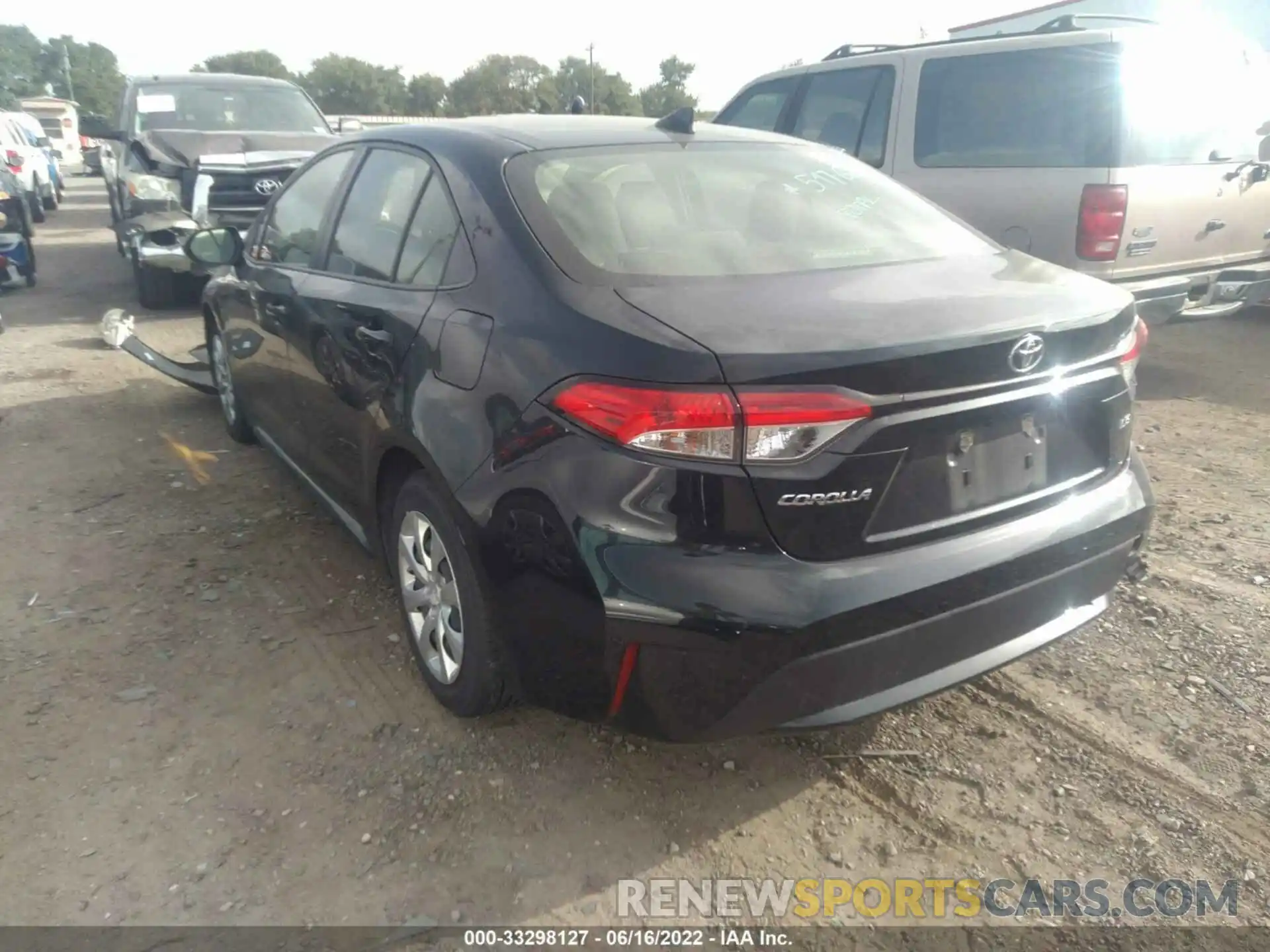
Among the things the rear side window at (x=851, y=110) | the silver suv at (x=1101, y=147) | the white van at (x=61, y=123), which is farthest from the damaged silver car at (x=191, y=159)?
the white van at (x=61, y=123)

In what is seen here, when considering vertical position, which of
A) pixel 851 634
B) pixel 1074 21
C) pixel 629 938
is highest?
pixel 1074 21

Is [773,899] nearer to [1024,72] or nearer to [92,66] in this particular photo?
[1024,72]

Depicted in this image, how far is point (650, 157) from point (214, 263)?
2502mm

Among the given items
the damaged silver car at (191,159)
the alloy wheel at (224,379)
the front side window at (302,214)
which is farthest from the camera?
the damaged silver car at (191,159)

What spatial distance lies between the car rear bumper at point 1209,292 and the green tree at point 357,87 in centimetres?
6923

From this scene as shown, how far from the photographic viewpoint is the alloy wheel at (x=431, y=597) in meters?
2.67

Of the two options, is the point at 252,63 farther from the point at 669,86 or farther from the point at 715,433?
the point at 715,433

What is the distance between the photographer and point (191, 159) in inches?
348

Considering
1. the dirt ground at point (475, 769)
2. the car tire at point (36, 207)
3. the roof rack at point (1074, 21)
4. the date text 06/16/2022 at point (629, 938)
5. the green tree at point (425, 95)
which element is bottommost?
the date text 06/16/2022 at point (629, 938)

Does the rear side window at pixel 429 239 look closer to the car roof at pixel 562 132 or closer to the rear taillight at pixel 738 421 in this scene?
the car roof at pixel 562 132

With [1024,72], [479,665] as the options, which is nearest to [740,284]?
[479,665]

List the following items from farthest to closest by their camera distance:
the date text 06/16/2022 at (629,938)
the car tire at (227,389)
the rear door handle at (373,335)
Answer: the car tire at (227,389) → the rear door handle at (373,335) → the date text 06/16/2022 at (629,938)

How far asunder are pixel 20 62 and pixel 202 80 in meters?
95.6

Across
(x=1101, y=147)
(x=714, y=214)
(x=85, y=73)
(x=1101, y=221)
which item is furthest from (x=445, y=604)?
(x=85, y=73)
